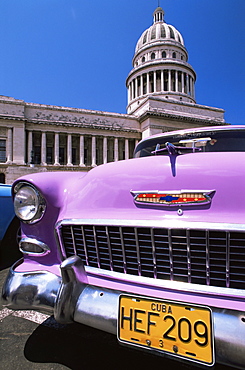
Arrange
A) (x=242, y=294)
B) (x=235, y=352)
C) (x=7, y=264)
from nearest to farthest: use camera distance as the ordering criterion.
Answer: (x=235, y=352), (x=242, y=294), (x=7, y=264)

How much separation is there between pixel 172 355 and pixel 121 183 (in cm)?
88

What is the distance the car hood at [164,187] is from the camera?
42.6 inches

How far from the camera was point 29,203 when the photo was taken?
1513 mm

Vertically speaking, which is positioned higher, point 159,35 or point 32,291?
point 159,35

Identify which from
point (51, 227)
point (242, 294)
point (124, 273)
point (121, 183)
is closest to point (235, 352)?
point (242, 294)

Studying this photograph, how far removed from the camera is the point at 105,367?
4.34ft

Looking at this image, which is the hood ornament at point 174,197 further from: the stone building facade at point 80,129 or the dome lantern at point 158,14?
the dome lantern at point 158,14

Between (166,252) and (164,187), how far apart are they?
0.34 m

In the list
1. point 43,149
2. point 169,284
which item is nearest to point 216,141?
point 169,284

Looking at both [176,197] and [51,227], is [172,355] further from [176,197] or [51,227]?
[51,227]

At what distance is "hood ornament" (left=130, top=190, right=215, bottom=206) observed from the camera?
1.11m

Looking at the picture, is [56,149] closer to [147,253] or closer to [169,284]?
[147,253]

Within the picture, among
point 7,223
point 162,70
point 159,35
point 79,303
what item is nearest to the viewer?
point 79,303

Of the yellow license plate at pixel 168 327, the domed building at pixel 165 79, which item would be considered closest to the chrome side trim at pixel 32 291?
the yellow license plate at pixel 168 327
